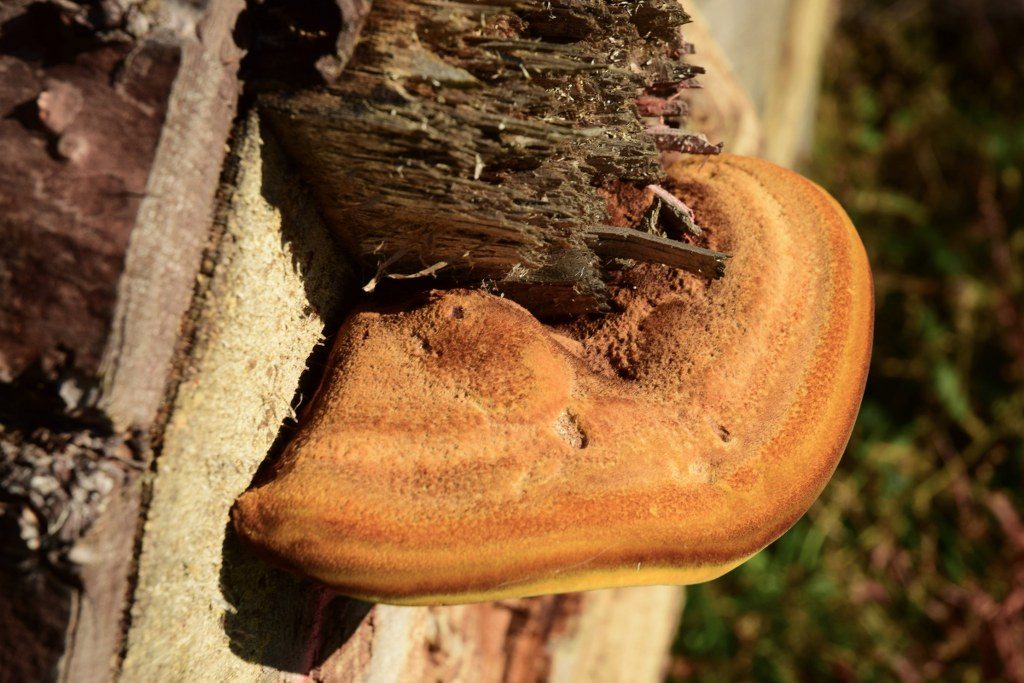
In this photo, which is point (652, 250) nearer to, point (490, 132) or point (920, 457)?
point (490, 132)

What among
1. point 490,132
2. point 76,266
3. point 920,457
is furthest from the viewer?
point 920,457

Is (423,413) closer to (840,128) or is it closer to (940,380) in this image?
(940,380)

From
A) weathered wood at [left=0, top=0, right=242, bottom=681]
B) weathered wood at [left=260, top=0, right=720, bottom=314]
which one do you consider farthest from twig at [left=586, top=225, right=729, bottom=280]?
weathered wood at [left=0, top=0, right=242, bottom=681]

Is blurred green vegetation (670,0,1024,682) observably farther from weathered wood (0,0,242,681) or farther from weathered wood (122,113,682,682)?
weathered wood (0,0,242,681)

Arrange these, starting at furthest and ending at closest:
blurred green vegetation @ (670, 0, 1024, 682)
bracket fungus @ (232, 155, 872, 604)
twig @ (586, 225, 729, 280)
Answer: blurred green vegetation @ (670, 0, 1024, 682)
twig @ (586, 225, 729, 280)
bracket fungus @ (232, 155, 872, 604)

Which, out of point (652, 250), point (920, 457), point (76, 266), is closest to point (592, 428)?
point (652, 250)

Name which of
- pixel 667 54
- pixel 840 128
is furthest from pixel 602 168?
pixel 840 128

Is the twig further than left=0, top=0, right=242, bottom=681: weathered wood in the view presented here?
Yes
